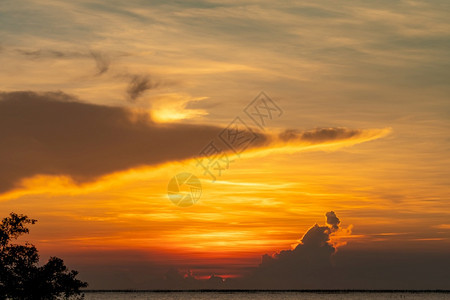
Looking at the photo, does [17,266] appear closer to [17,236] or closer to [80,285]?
[17,236]

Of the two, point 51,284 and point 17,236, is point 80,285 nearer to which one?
point 51,284

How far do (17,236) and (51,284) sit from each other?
6295 millimetres

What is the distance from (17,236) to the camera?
60.5 metres

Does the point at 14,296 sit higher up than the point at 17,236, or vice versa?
the point at 17,236

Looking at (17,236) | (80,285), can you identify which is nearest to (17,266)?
(17,236)

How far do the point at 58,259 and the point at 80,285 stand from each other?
3761 millimetres

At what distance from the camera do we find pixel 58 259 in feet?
204

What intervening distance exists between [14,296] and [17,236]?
6160mm

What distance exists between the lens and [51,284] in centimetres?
6178

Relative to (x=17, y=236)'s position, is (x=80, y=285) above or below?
below

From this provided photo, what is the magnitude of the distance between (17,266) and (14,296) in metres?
3.27

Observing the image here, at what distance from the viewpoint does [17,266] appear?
196 ft

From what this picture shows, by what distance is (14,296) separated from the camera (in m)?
60.1

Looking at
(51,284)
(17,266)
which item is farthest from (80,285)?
(17,266)
